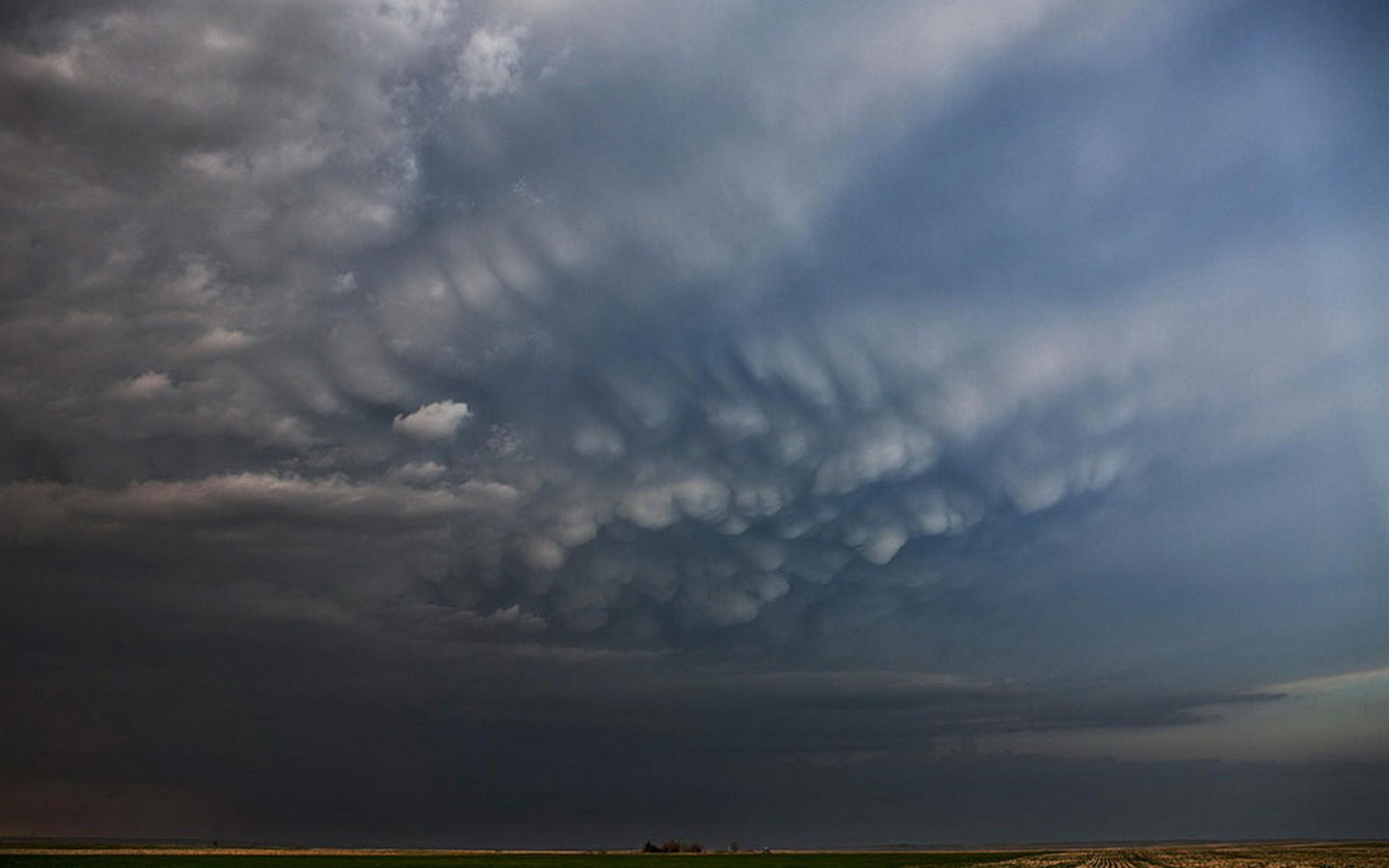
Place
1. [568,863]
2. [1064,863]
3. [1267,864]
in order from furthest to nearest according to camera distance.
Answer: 1. [568,863]
2. [1064,863]
3. [1267,864]

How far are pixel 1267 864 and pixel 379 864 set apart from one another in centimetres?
11610

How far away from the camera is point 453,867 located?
15550cm

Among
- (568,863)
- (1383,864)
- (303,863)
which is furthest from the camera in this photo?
(568,863)

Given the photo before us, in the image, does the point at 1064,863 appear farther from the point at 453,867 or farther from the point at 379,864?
the point at 379,864

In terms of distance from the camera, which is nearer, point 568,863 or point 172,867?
point 172,867

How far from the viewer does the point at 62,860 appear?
158 meters

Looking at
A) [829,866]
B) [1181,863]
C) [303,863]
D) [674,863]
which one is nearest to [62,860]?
[303,863]

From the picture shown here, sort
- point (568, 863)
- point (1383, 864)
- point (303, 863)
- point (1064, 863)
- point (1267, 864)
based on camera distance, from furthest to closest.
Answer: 1. point (568, 863)
2. point (303, 863)
3. point (1064, 863)
4. point (1267, 864)
5. point (1383, 864)

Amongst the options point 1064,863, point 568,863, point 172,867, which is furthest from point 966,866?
point 172,867

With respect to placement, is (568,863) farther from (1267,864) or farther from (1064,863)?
(1267,864)

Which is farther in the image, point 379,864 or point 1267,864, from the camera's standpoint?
point 379,864

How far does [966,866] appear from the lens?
14438 cm

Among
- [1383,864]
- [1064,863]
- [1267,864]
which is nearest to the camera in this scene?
[1383,864]

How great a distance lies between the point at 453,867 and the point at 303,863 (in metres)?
24.6
